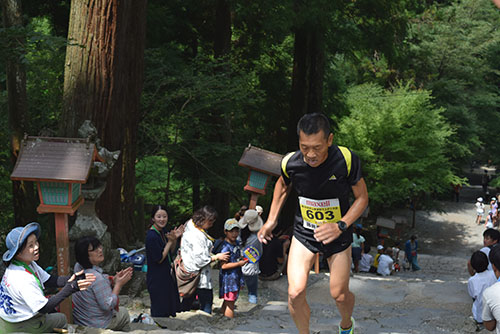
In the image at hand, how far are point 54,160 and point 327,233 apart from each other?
314 cm

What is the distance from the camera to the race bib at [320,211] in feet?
15.7

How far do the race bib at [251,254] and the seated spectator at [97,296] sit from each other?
238 centimetres

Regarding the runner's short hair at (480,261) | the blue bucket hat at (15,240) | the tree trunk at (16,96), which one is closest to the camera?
the blue bucket hat at (15,240)

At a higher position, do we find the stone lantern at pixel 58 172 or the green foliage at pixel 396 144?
the stone lantern at pixel 58 172

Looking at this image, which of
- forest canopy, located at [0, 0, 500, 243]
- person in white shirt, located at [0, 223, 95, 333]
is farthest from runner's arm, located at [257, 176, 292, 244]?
forest canopy, located at [0, 0, 500, 243]

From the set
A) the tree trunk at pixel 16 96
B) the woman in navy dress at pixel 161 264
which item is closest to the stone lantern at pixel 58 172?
the woman in navy dress at pixel 161 264

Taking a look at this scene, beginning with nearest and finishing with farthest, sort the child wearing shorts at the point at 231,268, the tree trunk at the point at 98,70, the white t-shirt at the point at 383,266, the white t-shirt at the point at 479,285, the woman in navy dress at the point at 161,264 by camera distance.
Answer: the woman in navy dress at the point at 161,264, the white t-shirt at the point at 479,285, the child wearing shorts at the point at 231,268, the tree trunk at the point at 98,70, the white t-shirt at the point at 383,266

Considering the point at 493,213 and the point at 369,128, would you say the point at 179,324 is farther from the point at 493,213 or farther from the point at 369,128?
the point at 493,213

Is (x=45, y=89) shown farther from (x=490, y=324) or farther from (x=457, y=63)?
(x=457, y=63)

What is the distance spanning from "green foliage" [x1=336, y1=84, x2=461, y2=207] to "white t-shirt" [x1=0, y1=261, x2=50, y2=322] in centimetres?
2126

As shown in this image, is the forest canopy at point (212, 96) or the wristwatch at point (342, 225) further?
the forest canopy at point (212, 96)

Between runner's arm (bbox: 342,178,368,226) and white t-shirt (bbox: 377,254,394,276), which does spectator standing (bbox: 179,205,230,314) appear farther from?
white t-shirt (bbox: 377,254,394,276)

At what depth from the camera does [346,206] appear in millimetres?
4848

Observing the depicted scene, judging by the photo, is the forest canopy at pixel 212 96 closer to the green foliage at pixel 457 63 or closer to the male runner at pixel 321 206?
the male runner at pixel 321 206
